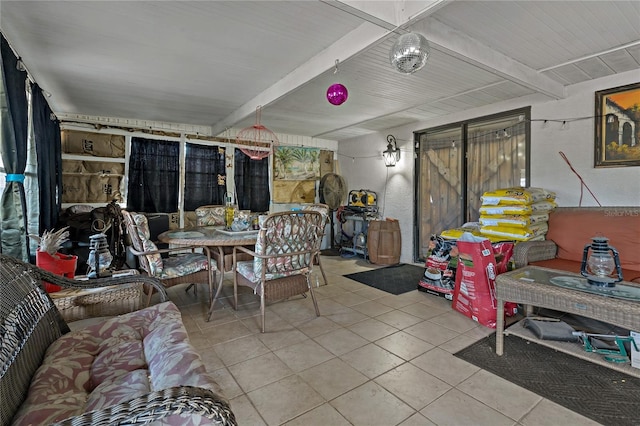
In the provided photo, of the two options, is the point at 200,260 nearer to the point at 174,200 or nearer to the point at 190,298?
the point at 190,298

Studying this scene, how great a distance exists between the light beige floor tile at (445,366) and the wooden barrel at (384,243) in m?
2.87

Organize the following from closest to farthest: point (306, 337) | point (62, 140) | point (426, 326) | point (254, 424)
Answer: point (254, 424), point (306, 337), point (426, 326), point (62, 140)

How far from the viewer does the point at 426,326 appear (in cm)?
272

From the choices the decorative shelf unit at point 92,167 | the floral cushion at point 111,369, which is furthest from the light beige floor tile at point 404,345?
the decorative shelf unit at point 92,167

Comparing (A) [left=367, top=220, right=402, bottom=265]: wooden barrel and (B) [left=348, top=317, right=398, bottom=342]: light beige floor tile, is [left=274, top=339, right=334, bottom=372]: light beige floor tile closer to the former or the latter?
(B) [left=348, top=317, right=398, bottom=342]: light beige floor tile

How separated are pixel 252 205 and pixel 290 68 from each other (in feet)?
11.1

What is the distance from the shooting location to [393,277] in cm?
437

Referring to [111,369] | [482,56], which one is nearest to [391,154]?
[482,56]

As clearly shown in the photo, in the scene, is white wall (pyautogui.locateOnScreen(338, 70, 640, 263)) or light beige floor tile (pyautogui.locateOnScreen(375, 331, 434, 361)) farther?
white wall (pyautogui.locateOnScreen(338, 70, 640, 263))

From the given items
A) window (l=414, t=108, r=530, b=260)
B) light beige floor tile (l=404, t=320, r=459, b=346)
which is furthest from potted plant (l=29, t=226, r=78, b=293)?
window (l=414, t=108, r=530, b=260)

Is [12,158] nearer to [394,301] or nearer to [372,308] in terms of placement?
[372,308]

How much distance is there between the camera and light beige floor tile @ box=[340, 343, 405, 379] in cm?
204

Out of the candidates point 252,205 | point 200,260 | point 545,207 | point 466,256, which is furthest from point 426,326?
point 252,205

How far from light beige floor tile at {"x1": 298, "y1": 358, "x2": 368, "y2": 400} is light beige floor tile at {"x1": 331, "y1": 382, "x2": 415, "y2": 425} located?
0.06 meters
